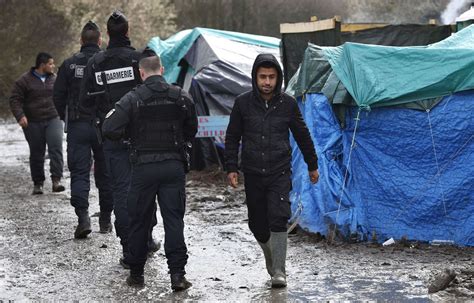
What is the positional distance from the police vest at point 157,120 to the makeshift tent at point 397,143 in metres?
2.30

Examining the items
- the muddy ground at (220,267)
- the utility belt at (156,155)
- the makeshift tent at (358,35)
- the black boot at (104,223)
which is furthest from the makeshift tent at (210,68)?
the utility belt at (156,155)

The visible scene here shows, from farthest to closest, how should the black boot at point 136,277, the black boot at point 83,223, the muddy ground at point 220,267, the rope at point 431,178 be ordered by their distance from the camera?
the black boot at point 83,223 → the rope at point 431,178 → the black boot at point 136,277 → the muddy ground at point 220,267

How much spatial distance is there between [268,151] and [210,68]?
8.35m

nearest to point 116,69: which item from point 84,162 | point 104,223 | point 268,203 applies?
point 84,162

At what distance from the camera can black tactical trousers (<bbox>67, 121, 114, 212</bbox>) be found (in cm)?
916

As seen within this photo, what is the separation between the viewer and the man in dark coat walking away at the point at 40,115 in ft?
43.4

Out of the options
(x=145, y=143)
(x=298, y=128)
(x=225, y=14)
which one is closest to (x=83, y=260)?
(x=145, y=143)

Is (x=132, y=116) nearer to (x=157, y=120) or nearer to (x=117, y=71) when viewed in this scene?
(x=157, y=120)

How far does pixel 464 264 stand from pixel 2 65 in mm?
28221

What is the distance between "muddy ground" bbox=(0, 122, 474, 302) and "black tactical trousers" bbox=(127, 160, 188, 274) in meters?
0.34

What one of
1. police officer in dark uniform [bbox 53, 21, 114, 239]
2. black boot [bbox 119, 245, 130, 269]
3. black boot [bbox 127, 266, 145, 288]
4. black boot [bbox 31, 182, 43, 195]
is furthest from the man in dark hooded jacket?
black boot [bbox 31, 182, 43, 195]

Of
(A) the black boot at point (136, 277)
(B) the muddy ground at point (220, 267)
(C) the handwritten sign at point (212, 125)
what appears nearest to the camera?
(B) the muddy ground at point (220, 267)

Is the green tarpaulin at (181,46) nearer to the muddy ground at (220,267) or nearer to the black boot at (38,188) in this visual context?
the black boot at (38,188)

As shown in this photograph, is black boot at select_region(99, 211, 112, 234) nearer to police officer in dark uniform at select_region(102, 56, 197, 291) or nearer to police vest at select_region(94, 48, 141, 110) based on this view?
police vest at select_region(94, 48, 141, 110)
